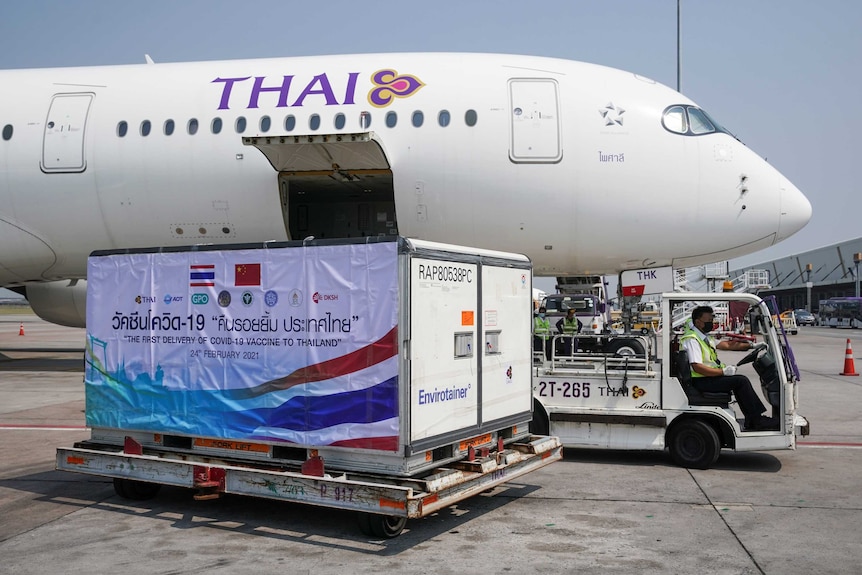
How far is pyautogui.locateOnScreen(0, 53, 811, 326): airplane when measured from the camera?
13.6m

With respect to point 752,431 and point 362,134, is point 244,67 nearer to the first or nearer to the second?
point 362,134

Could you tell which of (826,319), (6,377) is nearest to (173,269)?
(6,377)

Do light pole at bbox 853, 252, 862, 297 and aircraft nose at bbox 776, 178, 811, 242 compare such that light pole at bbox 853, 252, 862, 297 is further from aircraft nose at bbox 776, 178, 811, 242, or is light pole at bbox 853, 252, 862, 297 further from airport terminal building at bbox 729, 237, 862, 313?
aircraft nose at bbox 776, 178, 811, 242

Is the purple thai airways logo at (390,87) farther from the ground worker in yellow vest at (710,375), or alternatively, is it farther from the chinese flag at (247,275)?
the chinese flag at (247,275)

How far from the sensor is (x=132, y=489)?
26.1 ft

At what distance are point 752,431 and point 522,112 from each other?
6.72m

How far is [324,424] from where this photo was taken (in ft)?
22.6

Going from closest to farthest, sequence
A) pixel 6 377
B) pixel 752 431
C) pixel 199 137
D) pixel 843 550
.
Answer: pixel 843 550
pixel 752 431
pixel 199 137
pixel 6 377

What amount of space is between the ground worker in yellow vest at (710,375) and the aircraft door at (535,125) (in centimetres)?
498

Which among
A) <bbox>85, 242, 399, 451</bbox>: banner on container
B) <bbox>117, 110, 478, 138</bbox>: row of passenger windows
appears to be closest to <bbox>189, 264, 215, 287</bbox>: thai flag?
<bbox>85, 242, 399, 451</bbox>: banner on container

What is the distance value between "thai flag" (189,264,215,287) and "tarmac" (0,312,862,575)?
80.3 inches

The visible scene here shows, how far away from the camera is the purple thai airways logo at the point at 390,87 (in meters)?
14.3

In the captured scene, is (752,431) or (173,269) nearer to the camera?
(173,269)

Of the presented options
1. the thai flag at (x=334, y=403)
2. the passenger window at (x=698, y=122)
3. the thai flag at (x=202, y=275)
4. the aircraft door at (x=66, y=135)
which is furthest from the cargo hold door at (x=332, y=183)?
the thai flag at (x=334, y=403)
